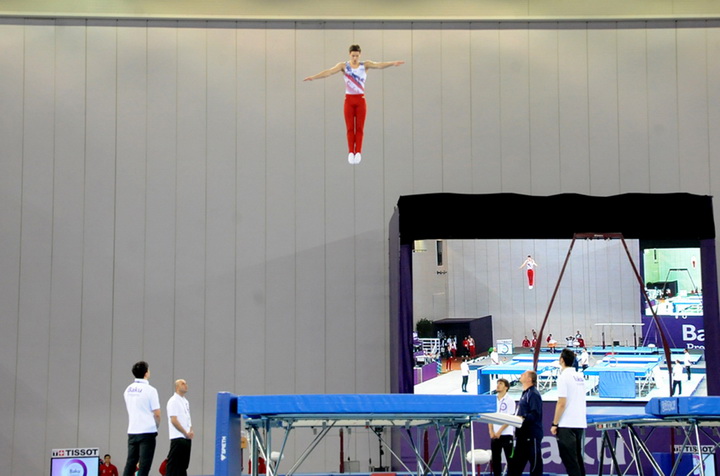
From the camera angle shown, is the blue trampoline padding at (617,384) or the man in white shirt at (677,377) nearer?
the man in white shirt at (677,377)

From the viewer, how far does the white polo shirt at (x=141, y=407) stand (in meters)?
8.02

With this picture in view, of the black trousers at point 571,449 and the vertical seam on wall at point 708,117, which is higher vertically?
the vertical seam on wall at point 708,117

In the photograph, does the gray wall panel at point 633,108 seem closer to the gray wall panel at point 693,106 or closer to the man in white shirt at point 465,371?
the gray wall panel at point 693,106

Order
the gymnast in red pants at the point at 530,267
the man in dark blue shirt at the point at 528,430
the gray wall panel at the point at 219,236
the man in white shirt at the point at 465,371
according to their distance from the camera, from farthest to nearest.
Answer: the gymnast in red pants at the point at 530,267 < the man in white shirt at the point at 465,371 < the gray wall panel at the point at 219,236 < the man in dark blue shirt at the point at 528,430

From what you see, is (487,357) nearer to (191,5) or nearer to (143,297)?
(143,297)

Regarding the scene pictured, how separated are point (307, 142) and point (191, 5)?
109 inches

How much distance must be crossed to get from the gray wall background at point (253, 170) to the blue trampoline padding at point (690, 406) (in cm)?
609

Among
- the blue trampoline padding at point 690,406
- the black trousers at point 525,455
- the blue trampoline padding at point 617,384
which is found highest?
the blue trampoline padding at point 690,406

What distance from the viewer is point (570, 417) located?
760cm

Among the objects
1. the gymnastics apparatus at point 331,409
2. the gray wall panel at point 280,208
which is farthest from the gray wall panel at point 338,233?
the gymnastics apparatus at point 331,409

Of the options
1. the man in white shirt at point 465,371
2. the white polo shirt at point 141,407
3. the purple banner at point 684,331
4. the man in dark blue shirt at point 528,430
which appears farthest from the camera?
the purple banner at point 684,331

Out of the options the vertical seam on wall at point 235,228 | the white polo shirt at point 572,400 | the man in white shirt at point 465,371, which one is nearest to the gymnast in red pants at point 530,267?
the man in white shirt at point 465,371

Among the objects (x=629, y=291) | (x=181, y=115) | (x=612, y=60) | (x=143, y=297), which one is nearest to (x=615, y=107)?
(x=612, y=60)

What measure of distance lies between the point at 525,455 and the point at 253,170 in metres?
6.10
